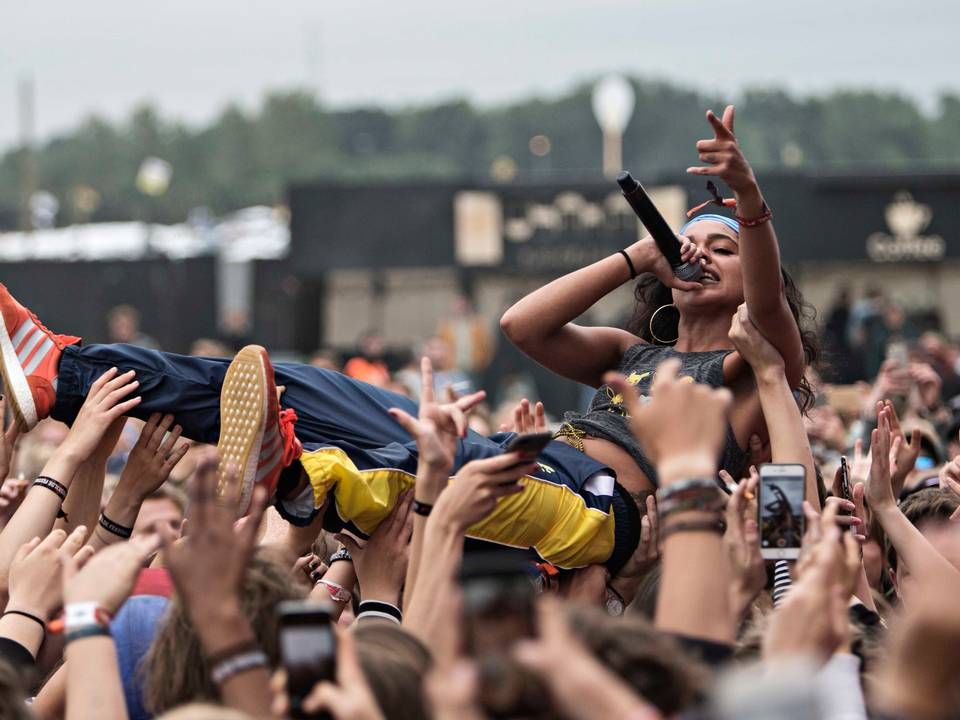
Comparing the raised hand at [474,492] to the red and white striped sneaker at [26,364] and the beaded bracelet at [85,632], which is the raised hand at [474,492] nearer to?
the beaded bracelet at [85,632]

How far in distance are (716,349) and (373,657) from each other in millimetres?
2424

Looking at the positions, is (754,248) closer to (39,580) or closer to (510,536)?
(510,536)

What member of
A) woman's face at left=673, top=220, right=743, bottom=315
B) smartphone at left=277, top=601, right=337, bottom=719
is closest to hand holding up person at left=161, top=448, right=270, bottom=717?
smartphone at left=277, top=601, right=337, bottom=719

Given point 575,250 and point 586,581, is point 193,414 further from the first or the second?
point 575,250

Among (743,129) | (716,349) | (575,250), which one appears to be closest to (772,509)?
(716,349)

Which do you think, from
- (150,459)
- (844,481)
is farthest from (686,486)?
(150,459)

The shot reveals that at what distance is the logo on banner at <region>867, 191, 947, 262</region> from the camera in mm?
16250

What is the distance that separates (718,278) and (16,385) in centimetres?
208

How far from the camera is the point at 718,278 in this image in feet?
15.0

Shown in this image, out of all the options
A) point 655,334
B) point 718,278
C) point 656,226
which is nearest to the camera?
point 656,226

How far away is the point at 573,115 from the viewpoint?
97250mm

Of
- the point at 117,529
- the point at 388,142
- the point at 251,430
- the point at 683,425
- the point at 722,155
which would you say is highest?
the point at 388,142

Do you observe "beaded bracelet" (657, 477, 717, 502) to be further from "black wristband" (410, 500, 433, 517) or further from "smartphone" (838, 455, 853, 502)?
"smartphone" (838, 455, 853, 502)

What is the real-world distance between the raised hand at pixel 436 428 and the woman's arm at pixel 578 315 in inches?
51.9
